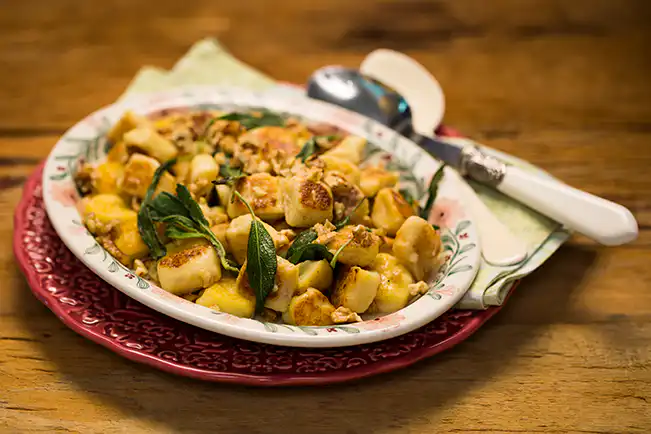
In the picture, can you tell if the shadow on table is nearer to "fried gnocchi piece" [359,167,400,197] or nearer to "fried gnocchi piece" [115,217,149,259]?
"fried gnocchi piece" [115,217,149,259]

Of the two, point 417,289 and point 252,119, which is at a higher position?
point 252,119

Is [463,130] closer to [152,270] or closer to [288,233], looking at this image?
[288,233]

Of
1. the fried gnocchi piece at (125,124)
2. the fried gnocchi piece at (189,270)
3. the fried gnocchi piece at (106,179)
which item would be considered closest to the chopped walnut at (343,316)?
the fried gnocchi piece at (189,270)

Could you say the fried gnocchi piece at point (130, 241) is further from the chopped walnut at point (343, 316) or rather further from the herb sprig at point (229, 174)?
the chopped walnut at point (343, 316)

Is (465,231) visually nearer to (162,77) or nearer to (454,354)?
(454,354)

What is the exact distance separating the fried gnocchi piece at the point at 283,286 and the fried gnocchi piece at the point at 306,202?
107mm

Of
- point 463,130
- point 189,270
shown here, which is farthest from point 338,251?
point 463,130

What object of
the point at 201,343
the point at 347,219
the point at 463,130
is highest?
the point at 463,130

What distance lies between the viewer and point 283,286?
1408 mm

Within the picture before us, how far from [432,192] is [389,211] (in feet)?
0.54

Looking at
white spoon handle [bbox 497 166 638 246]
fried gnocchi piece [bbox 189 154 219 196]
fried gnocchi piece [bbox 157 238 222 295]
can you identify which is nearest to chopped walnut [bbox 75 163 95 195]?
fried gnocchi piece [bbox 189 154 219 196]

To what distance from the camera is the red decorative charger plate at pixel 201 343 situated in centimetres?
138

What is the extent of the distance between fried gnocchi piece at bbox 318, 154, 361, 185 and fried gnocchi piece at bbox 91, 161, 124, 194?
0.41 metres

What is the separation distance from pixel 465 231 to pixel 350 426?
0.47m
